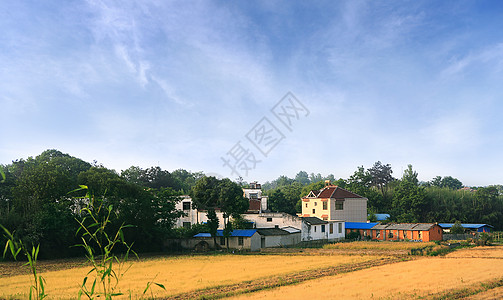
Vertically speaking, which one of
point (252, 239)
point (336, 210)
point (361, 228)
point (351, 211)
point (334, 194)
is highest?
point (334, 194)

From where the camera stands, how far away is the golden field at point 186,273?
19.5 m

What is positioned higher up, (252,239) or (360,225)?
(360,225)

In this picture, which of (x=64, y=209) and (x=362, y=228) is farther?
(x=362, y=228)

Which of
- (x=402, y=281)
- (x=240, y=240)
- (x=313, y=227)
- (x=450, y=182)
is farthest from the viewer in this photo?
(x=450, y=182)

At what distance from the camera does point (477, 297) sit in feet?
53.3

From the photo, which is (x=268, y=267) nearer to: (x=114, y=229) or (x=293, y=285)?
(x=293, y=285)

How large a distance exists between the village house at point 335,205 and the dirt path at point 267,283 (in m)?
26.1

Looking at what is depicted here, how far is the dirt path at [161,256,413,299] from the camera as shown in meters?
17.7

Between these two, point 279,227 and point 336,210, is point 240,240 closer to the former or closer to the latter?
point 279,227

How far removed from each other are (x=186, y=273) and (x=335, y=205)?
3283 centimetres

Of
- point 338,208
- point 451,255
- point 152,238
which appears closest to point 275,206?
point 338,208

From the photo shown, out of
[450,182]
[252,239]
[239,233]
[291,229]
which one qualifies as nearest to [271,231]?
[291,229]

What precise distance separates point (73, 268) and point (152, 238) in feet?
35.5

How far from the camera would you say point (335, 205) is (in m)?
53.3
